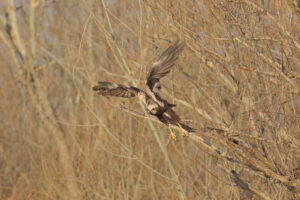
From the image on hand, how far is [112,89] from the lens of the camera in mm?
3654

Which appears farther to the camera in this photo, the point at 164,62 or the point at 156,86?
the point at 156,86

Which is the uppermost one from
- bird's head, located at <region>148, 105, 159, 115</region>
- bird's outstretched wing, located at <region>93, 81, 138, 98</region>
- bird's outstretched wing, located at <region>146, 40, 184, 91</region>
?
bird's outstretched wing, located at <region>146, 40, 184, 91</region>

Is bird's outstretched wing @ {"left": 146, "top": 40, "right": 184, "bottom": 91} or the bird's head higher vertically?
bird's outstretched wing @ {"left": 146, "top": 40, "right": 184, "bottom": 91}

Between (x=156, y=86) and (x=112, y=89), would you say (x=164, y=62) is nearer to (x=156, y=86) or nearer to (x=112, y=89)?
(x=156, y=86)

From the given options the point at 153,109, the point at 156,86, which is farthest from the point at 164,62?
the point at 153,109

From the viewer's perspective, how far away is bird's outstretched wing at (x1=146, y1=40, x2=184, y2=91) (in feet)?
11.5

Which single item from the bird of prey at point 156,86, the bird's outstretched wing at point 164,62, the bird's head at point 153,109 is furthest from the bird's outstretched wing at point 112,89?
the bird's head at point 153,109

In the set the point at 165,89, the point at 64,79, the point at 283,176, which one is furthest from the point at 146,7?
the point at 64,79

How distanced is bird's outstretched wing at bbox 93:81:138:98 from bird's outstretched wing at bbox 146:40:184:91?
0.15m

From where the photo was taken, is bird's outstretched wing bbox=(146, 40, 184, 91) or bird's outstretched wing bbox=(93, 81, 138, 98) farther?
bird's outstretched wing bbox=(93, 81, 138, 98)

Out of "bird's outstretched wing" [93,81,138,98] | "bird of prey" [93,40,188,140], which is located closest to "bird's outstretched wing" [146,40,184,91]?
"bird of prey" [93,40,188,140]

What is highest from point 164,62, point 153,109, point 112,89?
point 164,62

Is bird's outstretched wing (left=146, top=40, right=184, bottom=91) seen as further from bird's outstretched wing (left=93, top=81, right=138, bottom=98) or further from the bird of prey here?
bird's outstretched wing (left=93, top=81, right=138, bottom=98)

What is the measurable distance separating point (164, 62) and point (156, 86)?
26cm
